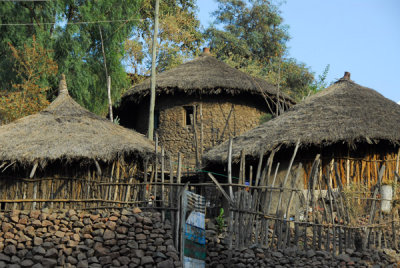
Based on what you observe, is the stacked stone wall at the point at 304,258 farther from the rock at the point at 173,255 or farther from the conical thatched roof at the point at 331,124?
the conical thatched roof at the point at 331,124

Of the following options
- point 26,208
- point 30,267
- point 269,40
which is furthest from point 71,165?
point 269,40

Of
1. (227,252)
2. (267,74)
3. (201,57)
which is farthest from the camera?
(267,74)

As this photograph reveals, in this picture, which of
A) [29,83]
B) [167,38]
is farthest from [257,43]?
[29,83]

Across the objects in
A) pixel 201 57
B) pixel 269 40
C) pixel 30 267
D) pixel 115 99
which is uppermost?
pixel 269 40

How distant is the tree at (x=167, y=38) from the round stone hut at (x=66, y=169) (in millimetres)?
12538

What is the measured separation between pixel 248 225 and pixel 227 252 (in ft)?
2.50

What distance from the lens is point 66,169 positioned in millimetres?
11414

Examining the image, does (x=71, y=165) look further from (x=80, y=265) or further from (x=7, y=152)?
(x=80, y=265)

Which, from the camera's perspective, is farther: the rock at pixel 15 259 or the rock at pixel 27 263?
the rock at pixel 15 259

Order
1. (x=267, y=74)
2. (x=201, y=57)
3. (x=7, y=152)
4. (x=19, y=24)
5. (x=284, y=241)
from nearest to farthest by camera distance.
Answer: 1. (x=284, y=241)
2. (x=7, y=152)
3. (x=19, y=24)
4. (x=201, y=57)
5. (x=267, y=74)

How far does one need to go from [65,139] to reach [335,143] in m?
5.66

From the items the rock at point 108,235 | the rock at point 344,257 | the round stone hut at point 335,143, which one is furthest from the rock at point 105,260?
the round stone hut at point 335,143

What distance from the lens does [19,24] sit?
17.8 meters

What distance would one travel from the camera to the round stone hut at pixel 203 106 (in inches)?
668
